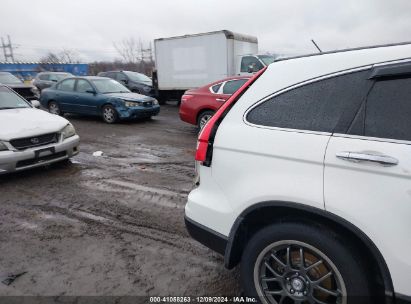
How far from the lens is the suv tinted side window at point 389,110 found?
171 cm

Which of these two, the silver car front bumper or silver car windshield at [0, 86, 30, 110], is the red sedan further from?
silver car windshield at [0, 86, 30, 110]

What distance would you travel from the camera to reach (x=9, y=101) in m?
6.31

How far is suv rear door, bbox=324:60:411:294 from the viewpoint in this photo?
64.2 inches

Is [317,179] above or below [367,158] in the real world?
below

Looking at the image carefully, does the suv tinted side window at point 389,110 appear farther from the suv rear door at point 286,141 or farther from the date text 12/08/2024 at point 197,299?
the date text 12/08/2024 at point 197,299

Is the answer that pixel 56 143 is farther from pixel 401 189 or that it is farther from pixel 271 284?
pixel 401 189

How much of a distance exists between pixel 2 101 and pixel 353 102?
21.4 feet

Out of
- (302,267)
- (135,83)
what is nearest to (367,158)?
(302,267)

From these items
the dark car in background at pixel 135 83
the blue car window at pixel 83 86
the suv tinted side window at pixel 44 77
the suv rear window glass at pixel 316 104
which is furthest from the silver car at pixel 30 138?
→ the suv tinted side window at pixel 44 77

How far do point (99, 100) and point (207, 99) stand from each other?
415cm

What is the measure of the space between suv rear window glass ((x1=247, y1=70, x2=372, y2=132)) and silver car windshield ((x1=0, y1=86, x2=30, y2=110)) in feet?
18.7

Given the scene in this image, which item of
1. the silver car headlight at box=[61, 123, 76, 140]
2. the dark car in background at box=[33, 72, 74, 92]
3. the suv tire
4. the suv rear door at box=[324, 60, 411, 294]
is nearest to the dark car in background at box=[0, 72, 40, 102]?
the dark car in background at box=[33, 72, 74, 92]

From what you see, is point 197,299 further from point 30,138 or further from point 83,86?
point 83,86

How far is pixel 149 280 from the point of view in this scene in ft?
9.16
